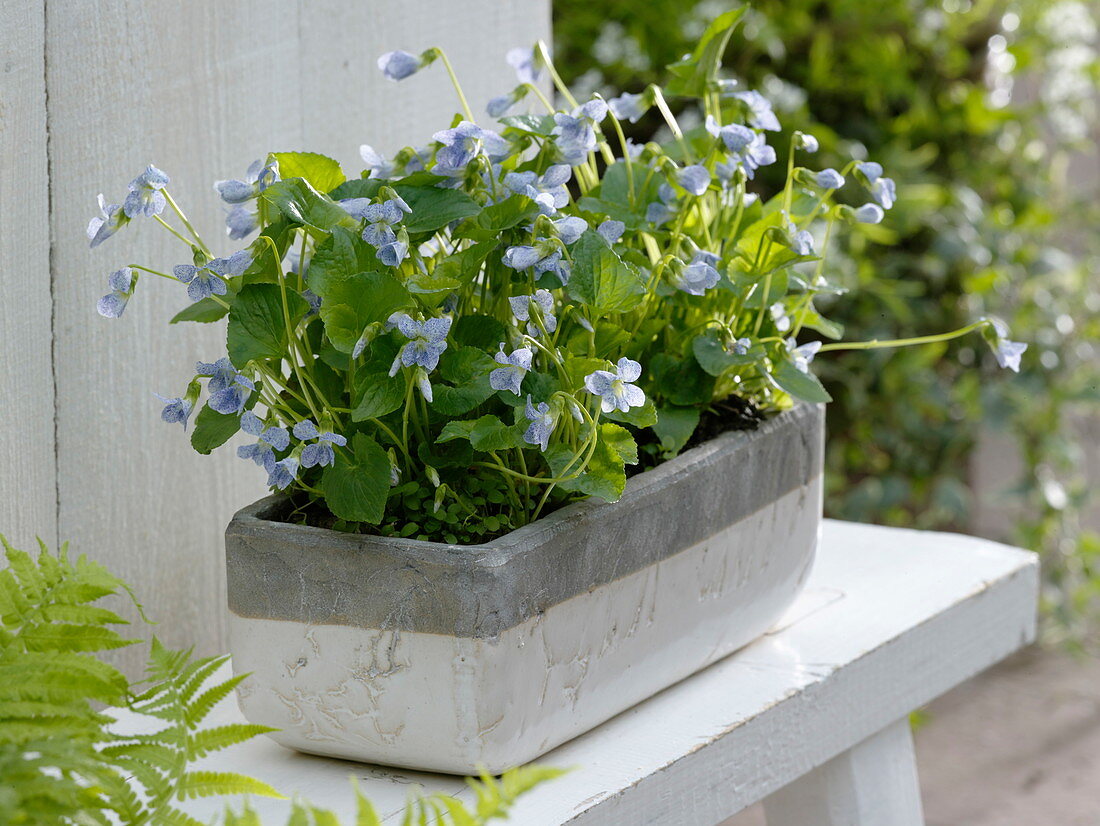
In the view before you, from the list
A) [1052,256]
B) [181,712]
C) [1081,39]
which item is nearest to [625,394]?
[181,712]

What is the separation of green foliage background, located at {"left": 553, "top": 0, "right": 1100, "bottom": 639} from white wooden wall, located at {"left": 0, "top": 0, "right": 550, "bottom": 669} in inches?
48.3

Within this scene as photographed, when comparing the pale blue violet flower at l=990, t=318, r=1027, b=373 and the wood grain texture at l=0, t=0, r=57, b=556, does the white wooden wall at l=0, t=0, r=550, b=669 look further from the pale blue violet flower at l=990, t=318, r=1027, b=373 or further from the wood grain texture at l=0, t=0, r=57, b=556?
the pale blue violet flower at l=990, t=318, r=1027, b=373

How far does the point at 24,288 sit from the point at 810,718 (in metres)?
0.48

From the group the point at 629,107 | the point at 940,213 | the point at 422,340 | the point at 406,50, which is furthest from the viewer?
the point at 940,213

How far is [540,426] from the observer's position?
539 millimetres

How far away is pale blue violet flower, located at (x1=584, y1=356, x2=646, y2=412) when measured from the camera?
0.54m

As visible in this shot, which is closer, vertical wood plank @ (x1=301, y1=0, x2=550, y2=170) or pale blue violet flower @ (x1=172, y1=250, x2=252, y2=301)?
pale blue violet flower @ (x1=172, y1=250, x2=252, y2=301)

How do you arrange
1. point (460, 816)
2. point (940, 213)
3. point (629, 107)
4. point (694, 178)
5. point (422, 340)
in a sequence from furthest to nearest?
point (940, 213)
point (629, 107)
point (694, 178)
point (422, 340)
point (460, 816)

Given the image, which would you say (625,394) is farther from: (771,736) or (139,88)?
(139,88)

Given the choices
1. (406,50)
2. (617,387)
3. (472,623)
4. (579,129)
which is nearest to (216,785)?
(472,623)

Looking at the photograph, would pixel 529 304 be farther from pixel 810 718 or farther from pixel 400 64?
pixel 810 718

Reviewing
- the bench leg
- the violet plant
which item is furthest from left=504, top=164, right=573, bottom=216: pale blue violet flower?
the bench leg

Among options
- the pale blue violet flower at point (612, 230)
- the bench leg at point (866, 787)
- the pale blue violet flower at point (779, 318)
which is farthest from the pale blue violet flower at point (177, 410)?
the bench leg at point (866, 787)

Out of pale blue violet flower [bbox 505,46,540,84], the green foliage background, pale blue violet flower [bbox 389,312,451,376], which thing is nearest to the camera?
pale blue violet flower [bbox 389,312,451,376]
